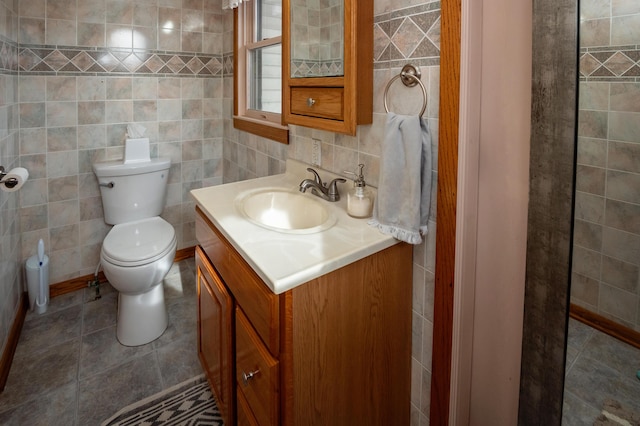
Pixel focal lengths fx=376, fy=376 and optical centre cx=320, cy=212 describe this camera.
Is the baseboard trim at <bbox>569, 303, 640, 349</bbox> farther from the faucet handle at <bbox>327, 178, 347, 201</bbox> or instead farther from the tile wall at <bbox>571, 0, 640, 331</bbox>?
the faucet handle at <bbox>327, 178, 347, 201</bbox>

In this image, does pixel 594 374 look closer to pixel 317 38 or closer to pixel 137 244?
pixel 317 38

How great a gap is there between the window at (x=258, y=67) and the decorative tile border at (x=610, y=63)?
1.37 m

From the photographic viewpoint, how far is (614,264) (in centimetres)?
73

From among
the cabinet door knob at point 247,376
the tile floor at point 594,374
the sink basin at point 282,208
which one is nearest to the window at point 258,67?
the sink basin at point 282,208

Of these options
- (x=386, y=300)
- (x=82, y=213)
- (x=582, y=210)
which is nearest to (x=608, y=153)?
(x=582, y=210)

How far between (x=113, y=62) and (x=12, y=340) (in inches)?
63.2

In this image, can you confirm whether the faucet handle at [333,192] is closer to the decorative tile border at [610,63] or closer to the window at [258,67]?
the window at [258,67]

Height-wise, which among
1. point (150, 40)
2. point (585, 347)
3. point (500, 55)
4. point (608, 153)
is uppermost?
point (150, 40)

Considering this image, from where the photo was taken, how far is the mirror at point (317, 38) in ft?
3.90

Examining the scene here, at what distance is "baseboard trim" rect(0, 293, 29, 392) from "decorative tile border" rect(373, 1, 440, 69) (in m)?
1.97

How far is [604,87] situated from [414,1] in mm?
543

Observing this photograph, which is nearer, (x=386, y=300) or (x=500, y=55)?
(x=500, y=55)

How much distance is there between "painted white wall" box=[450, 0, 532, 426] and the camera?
0.88m

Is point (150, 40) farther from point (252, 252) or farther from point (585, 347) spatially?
point (585, 347)
